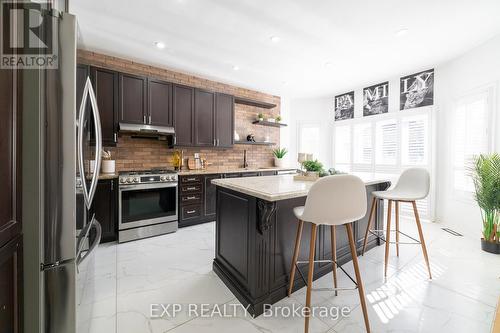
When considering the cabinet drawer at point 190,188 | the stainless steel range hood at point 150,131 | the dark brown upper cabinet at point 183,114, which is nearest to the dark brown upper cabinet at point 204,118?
the dark brown upper cabinet at point 183,114

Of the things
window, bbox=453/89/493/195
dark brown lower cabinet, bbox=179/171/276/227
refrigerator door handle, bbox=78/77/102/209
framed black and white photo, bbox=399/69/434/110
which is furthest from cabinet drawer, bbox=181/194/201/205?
framed black and white photo, bbox=399/69/434/110

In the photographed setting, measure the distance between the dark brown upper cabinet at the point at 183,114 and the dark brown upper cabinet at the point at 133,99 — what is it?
486mm

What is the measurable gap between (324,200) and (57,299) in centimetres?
150

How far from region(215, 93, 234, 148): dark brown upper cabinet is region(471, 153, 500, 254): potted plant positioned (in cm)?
387

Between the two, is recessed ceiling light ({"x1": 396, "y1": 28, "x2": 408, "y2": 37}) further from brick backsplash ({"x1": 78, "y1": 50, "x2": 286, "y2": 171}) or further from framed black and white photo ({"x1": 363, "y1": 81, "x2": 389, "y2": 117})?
brick backsplash ({"x1": 78, "y1": 50, "x2": 286, "y2": 171})

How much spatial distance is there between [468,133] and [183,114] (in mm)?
4729

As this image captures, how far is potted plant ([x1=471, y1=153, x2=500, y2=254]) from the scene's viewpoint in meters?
2.63

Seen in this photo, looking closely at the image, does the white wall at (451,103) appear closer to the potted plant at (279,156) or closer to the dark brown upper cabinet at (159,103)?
the potted plant at (279,156)

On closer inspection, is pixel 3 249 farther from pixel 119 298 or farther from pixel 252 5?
pixel 252 5

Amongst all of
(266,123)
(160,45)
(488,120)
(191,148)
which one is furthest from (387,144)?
(160,45)

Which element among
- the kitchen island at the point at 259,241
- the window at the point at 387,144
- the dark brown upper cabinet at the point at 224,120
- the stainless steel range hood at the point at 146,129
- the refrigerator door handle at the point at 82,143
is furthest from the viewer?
the dark brown upper cabinet at the point at 224,120

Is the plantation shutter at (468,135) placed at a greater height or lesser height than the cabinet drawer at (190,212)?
greater

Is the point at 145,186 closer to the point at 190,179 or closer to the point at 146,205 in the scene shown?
the point at 146,205

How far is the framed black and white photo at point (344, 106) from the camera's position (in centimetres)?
530
